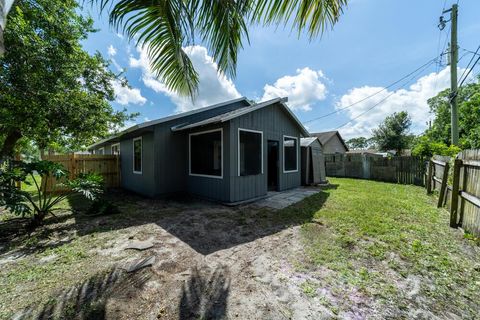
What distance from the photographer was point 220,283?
251cm

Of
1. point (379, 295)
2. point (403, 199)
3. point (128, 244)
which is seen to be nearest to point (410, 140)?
point (403, 199)

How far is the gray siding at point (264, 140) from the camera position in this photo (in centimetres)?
628

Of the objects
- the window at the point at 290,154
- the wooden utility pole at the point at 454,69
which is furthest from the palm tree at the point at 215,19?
the wooden utility pole at the point at 454,69

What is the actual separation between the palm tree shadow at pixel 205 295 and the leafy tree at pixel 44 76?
5.35m

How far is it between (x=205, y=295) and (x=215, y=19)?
2.68m

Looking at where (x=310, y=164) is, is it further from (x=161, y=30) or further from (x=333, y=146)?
(x=333, y=146)

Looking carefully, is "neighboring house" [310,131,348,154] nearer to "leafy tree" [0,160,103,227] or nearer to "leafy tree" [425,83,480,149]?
"leafy tree" [425,83,480,149]

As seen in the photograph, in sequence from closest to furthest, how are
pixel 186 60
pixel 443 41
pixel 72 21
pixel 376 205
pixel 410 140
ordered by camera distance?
1. pixel 186 60
2. pixel 376 205
3. pixel 72 21
4. pixel 443 41
5. pixel 410 140

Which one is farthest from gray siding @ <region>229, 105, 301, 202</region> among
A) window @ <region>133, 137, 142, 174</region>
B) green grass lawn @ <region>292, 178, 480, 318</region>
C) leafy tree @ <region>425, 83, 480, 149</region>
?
leafy tree @ <region>425, 83, 480, 149</region>

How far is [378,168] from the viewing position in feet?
38.8

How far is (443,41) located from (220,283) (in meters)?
13.7

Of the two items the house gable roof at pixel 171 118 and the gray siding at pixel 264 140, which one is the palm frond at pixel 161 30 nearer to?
the gray siding at pixel 264 140

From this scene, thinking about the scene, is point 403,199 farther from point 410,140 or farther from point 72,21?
point 410,140

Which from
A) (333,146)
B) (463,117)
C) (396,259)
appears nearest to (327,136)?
(333,146)
